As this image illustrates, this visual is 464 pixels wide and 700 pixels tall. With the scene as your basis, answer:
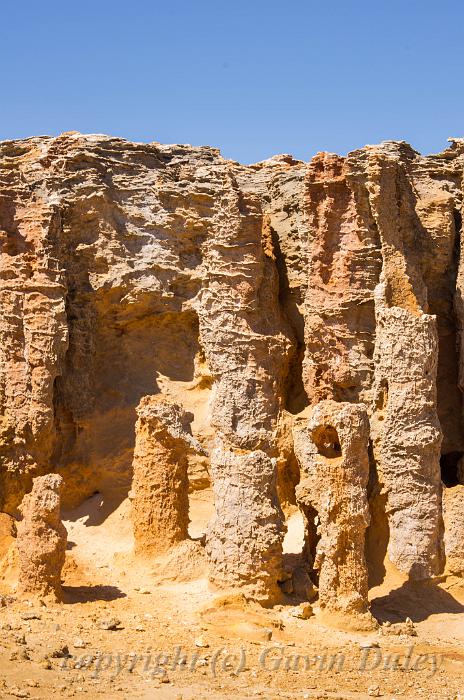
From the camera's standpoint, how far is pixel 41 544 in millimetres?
13156

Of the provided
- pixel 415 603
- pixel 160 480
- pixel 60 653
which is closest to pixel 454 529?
pixel 415 603

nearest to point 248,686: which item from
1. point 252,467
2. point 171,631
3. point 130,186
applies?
point 171,631

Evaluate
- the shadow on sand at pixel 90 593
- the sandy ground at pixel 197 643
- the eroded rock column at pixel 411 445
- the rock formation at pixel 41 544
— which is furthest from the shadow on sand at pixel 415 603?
the rock formation at pixel 41 544

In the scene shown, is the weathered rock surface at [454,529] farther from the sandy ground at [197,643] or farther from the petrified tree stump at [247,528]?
the petrified tree stump at [247,528]

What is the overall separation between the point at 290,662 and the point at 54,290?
25.1 feet

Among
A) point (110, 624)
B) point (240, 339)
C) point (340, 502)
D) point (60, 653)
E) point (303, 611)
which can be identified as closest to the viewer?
point (60, 653)

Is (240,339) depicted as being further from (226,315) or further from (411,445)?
(411,445)

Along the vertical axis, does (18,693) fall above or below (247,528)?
below

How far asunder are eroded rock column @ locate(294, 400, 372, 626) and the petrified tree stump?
53 centimetres

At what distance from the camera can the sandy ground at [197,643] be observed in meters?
10.3

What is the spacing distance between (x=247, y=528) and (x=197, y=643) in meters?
1.94

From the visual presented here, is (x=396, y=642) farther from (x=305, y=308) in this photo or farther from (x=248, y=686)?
(x=305, y=308)

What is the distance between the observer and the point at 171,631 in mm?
12102

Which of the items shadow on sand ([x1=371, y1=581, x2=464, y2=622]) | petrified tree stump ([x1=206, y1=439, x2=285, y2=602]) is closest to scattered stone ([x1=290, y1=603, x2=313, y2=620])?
petrified tree stump ([x1=206, y1=439, x2=285, y2=602])
